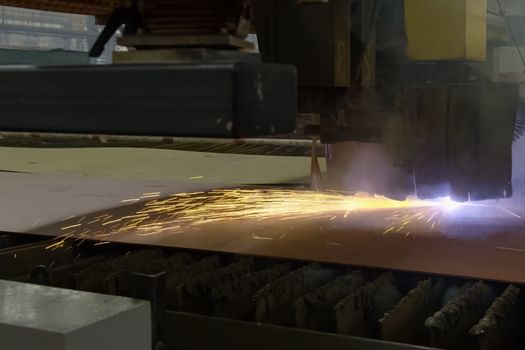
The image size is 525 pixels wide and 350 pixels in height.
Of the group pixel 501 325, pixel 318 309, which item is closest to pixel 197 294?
pixel 318 309

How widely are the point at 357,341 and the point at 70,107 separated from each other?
0.94 meters

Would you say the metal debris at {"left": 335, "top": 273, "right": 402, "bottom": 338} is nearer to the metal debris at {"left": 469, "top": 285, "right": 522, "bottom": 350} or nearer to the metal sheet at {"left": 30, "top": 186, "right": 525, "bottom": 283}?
the metal sheet at {"left": 30, "top": 186, "right": 525, "bottom": 283}

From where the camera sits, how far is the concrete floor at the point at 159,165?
4.95 meters

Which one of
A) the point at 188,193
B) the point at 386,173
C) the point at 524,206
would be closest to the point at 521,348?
the point at 386,173

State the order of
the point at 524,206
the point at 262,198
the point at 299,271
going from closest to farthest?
the point at 299,271
the point at 524,206
the point at 262,198

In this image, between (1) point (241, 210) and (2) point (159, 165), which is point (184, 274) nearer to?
(1) point (241, 210)

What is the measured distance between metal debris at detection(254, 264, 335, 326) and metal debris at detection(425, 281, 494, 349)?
17.6 inches

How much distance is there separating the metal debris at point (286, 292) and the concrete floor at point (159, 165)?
6.99 ft

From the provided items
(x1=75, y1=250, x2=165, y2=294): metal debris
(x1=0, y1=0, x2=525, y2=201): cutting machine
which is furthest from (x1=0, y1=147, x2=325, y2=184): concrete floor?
(x1=75, y1=250, x2=165, y2=294): metal debris

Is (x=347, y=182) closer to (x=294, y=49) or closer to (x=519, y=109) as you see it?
(x=519, y=109)

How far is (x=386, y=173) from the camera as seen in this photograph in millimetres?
3002

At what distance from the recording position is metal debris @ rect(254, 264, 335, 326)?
2207mm

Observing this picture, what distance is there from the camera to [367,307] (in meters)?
2.18

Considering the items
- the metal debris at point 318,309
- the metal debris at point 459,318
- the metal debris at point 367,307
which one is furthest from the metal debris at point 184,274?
the metal debris at point 459,318
